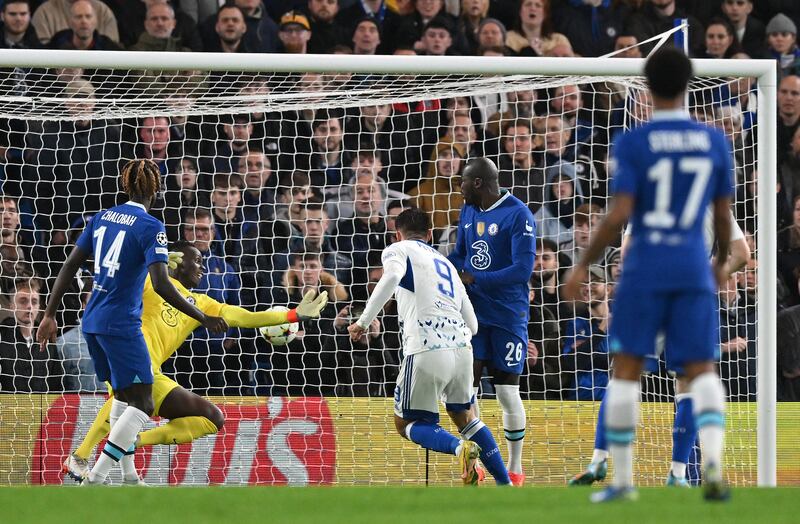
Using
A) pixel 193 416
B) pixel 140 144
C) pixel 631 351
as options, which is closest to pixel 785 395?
pixel 193 416

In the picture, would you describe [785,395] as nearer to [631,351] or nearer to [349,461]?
[349,461]

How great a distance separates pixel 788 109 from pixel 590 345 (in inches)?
146

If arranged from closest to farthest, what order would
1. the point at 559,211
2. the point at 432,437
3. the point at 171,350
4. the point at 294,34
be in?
1. the point at 432,437
2. the point at 171,350
3. the point at 559,211
4. the point at 294,34

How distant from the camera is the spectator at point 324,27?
12.3 meters

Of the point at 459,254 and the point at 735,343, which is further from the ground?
the point at 459,254

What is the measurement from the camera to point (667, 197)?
474cm

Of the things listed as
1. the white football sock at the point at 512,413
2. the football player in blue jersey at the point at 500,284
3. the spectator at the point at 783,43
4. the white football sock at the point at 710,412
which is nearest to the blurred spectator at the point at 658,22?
the spectator at the point at 783,43

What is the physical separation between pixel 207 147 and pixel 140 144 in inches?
24.0

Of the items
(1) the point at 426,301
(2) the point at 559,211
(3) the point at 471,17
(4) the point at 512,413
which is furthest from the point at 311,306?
(3) the point at 471,17

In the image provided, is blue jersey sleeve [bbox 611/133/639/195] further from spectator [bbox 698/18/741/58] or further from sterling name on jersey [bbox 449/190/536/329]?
spectator [bbox 698/18/741/58]

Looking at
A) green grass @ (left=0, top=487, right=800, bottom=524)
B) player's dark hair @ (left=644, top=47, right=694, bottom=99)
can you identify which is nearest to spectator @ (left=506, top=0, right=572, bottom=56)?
green grass @ (left=0, top=487, right=800, bottom=524)

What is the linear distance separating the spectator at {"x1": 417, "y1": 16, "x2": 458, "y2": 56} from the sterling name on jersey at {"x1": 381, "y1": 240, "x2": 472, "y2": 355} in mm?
4571

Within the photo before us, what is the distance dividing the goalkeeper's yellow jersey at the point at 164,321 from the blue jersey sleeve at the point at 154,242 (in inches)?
46.1

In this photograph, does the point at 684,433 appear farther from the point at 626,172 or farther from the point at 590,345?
the point at 590,345
